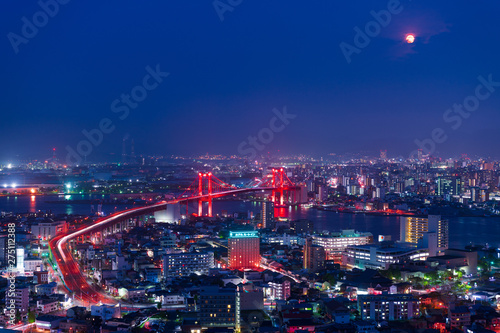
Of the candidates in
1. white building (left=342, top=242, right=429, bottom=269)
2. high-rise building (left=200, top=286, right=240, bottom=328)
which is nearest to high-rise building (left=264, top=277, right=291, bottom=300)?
high-rise building (left=200, top=286, right=240, bottom=328)

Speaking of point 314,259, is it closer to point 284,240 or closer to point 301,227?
point 284,240

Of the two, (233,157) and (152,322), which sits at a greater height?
(233,157)

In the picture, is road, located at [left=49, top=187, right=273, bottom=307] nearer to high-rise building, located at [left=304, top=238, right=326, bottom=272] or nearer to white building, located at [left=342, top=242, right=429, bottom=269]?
high-rise building, located at [left=304, top=238, right=326, bottom=272]

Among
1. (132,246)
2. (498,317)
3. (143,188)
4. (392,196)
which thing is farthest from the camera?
(143,188)

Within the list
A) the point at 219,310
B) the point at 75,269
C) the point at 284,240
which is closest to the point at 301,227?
the point at 284,240

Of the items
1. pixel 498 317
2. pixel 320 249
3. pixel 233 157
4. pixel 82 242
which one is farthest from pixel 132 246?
pixel 233 157

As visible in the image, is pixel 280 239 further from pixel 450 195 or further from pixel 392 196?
pixel 450 195

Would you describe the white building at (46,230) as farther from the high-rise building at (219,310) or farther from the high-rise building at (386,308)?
the high-rise building at (386,308)

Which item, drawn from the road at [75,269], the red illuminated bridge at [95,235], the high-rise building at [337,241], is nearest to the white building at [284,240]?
the high-rise building at [337,241]
